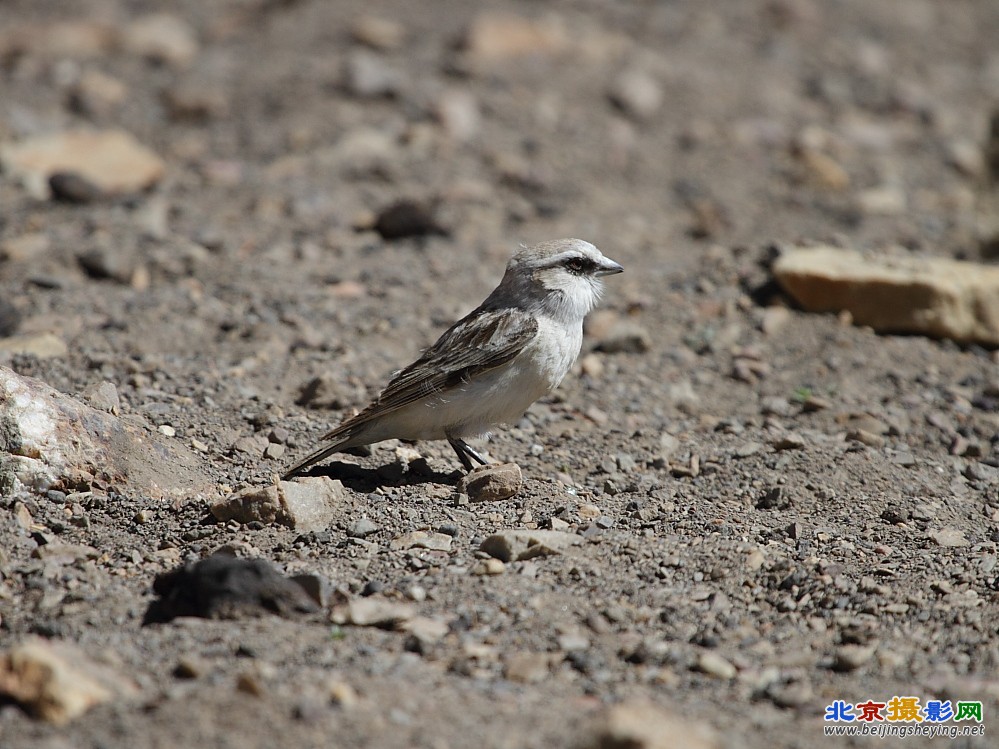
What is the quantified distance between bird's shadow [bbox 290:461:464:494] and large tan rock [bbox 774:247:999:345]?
3.99 m

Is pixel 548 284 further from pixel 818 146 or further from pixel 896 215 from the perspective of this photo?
pixel 818 146

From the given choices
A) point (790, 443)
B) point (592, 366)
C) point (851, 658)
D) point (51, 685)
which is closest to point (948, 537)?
point (790, 443)

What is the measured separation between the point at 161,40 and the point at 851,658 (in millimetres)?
13682

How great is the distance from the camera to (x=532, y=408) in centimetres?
820

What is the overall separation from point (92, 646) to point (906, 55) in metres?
15.9

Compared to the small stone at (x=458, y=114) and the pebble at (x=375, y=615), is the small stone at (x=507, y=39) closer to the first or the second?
the small stone at (x=458, y=114)

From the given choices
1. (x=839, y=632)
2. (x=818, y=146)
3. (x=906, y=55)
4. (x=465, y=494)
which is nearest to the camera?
(x=839, y=632)

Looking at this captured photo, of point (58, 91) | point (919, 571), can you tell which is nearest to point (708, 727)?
point (919, 571)

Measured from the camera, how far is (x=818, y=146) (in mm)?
13922

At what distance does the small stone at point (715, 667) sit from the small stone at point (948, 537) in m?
1.92

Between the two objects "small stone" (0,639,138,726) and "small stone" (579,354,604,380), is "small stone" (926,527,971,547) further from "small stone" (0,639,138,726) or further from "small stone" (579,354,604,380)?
"small stone" (0,639,138,726)

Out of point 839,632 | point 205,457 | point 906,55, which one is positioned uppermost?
point 906,55

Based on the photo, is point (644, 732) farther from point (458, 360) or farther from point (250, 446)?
point (250, 446)

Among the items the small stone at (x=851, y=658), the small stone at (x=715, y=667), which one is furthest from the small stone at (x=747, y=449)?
the small stone at (x=715, y=667)
